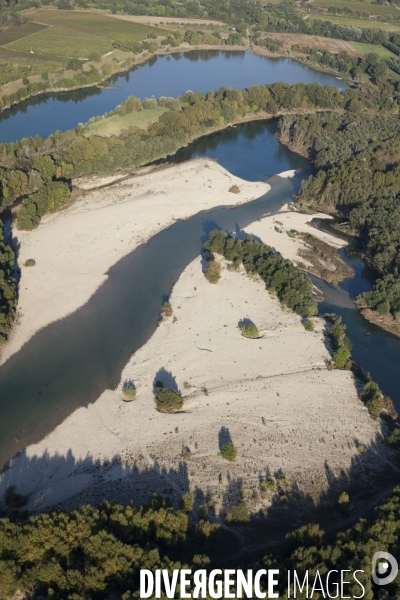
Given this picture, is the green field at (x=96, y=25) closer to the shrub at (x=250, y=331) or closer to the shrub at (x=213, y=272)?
the shrub at (x=213, y=272)

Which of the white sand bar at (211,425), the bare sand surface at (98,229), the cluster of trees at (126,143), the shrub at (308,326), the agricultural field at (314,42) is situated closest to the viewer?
the white sand bar at (211,425)

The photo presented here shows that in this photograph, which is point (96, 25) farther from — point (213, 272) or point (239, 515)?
point (239, 515)

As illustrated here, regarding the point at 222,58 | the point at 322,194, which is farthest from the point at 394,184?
the point at 222,58

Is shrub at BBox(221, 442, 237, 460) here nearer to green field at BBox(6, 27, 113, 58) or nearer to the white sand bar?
the white sand bar

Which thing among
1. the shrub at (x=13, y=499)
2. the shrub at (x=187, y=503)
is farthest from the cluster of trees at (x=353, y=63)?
the shrub at (x=13, y=499)

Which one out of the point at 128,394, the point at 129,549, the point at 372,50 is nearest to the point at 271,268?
the point at 128,394

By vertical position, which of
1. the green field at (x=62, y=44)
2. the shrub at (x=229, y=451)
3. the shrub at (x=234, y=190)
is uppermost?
the green field at (x=62, y=44)

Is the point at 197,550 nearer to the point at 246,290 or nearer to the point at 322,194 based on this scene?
the point at 246,290
